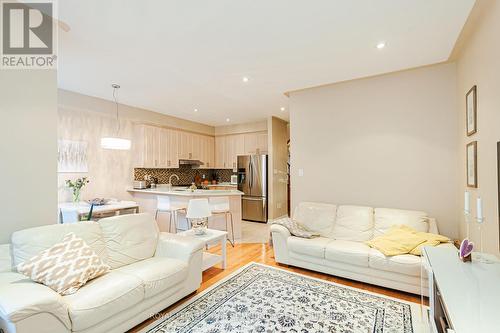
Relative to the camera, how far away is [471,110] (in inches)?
99.1

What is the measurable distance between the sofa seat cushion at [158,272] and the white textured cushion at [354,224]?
7.19 feet

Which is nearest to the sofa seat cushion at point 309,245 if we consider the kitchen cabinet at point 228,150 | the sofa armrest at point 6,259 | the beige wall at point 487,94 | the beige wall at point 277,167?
the beige wall at point 487,94

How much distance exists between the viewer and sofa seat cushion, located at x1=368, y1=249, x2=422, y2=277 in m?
2.48

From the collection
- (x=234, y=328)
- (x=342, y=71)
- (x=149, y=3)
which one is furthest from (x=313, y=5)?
(x=234, y=328)

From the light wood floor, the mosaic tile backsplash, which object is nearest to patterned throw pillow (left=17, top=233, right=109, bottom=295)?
the light wood floor

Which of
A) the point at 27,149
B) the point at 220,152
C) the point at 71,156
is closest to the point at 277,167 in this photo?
the point at 220,152

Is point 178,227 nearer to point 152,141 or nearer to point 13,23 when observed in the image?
point 152,141

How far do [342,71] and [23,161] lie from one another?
3789mm

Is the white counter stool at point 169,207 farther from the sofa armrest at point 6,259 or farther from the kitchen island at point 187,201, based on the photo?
the sofa armrest at point 6,259

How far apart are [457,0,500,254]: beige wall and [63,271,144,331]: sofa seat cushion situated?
2965 millimetres

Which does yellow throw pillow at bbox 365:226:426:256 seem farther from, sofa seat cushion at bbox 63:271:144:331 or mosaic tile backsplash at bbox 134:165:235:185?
mosaic tile backsplash at bbox 134:165:235:185

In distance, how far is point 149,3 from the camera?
6.42 ft

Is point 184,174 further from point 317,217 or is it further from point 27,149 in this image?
point 27,149

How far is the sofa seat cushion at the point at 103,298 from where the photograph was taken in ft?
5.37
